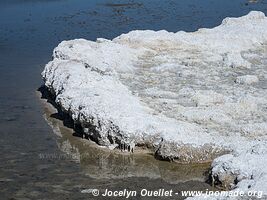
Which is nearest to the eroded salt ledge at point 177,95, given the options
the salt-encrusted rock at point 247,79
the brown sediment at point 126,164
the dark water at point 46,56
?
the salt-encrusted rock at point 247,79

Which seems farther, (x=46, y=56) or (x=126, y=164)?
(x=46, y=56)

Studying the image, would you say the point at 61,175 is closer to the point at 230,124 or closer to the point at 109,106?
the point at 109,106

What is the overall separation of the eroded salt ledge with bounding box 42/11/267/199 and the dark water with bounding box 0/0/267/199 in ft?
3.66

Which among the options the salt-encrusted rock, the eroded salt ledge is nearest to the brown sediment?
the eroded salt ledge

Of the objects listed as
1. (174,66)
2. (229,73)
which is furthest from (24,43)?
(229,73)

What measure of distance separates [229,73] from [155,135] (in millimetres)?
6318

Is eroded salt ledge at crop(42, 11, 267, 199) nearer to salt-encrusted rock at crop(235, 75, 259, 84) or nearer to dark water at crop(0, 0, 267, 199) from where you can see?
salt-encrusted rock at crop(235, 75, 259, 84)

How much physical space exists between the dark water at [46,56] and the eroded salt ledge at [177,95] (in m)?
1.11

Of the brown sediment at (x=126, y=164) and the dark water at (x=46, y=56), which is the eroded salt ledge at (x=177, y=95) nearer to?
the brown sediment at (x=126, y=164)

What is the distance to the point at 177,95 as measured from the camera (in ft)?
51.9

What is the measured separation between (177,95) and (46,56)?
955cm

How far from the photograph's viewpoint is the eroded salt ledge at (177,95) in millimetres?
12352

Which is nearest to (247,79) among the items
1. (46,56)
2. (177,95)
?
(177,95)

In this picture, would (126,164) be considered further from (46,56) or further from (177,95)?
(46,56)
